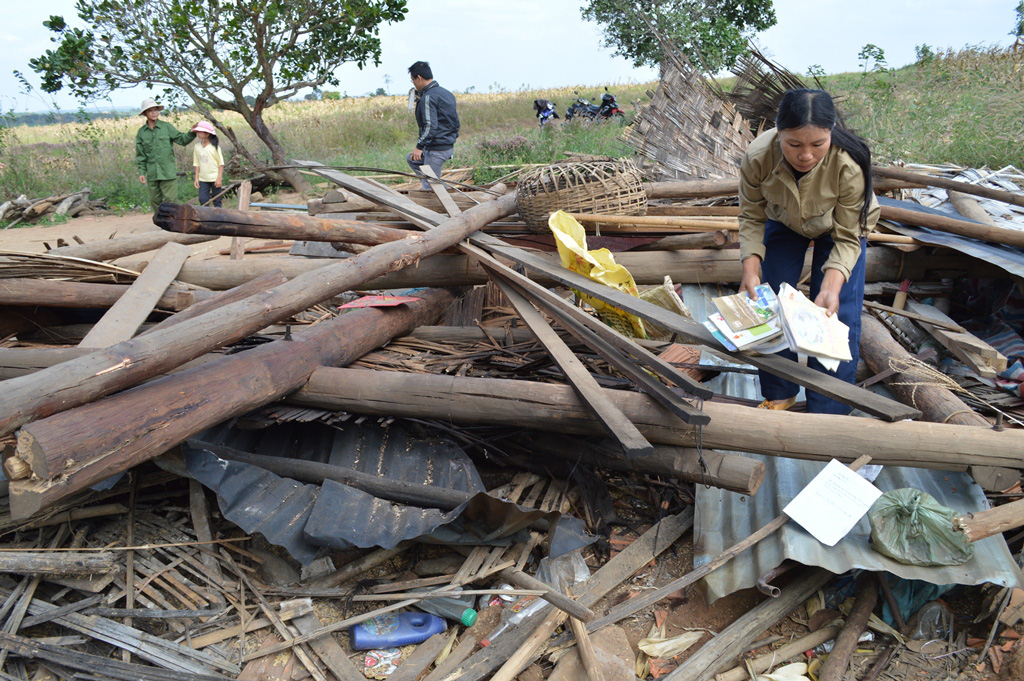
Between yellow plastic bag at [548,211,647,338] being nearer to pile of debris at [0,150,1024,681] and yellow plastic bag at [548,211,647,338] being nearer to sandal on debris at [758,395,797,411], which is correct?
pile of debris at [0,150,1024,681]

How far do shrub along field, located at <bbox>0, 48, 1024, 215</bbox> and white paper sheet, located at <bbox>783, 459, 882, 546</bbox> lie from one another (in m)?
4.71

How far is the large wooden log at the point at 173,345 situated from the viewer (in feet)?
6.32

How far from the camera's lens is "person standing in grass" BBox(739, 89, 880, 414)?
91.8 inches

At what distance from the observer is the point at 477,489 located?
9.11 ft


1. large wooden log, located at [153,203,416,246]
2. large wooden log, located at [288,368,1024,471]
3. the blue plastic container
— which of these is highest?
large wooden log, located at [153,203,416,246]

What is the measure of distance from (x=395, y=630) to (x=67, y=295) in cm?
282

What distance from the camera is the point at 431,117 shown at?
6352 millimetres

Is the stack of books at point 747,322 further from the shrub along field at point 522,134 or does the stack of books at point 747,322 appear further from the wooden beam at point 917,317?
the shrub along field at point 522,134

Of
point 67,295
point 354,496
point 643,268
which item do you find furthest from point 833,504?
point 67,295

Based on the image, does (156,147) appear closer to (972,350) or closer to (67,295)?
(67,295)

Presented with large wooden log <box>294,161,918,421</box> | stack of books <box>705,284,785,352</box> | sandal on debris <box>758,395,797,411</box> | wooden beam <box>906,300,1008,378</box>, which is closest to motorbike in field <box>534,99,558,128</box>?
large wooden log <box>294,161,918,421</box>

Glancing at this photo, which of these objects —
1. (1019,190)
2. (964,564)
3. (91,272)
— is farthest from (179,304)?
(1019,190)

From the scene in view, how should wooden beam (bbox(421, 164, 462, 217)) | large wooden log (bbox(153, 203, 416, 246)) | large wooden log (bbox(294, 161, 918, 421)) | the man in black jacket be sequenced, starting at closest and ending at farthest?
large wooden log (bbox(294, 161, 918, 421)), large wooden log (bbox(153, 203, 416, 246)), wooden beam (bbox(421, 164, 462, 217)), the man in black jacket

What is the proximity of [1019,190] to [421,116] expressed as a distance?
17.4ft
